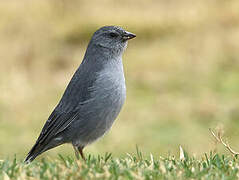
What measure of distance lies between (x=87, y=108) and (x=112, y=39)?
920mm

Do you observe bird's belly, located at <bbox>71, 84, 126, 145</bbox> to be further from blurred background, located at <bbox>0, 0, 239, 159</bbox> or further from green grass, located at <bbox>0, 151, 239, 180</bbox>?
blurred background, located at <bbox>0, 0, 239, 159</bbox>

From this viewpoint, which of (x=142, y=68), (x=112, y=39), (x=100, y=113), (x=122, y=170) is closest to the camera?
(x=122, y=170)

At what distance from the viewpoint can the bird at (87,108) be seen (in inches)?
239

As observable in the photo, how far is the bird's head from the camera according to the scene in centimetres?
652

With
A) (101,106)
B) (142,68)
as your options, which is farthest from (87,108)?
(142,68)

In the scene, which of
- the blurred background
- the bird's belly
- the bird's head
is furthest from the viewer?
the blurred background

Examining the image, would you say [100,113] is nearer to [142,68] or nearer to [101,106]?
[101,106]

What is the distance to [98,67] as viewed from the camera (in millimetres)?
6312

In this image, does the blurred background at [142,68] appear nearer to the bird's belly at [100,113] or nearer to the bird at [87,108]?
the bird at [87,108]

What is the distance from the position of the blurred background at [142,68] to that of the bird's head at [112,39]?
3.71 meters

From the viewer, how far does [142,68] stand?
1364 cm

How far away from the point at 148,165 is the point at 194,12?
10355 mm

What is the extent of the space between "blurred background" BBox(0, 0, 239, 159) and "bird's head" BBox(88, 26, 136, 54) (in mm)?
3709

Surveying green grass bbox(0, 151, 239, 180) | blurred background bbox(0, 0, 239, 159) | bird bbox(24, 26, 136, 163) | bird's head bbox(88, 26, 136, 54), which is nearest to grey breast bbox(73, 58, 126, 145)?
bird bbox(24, 26, 136, 163)
